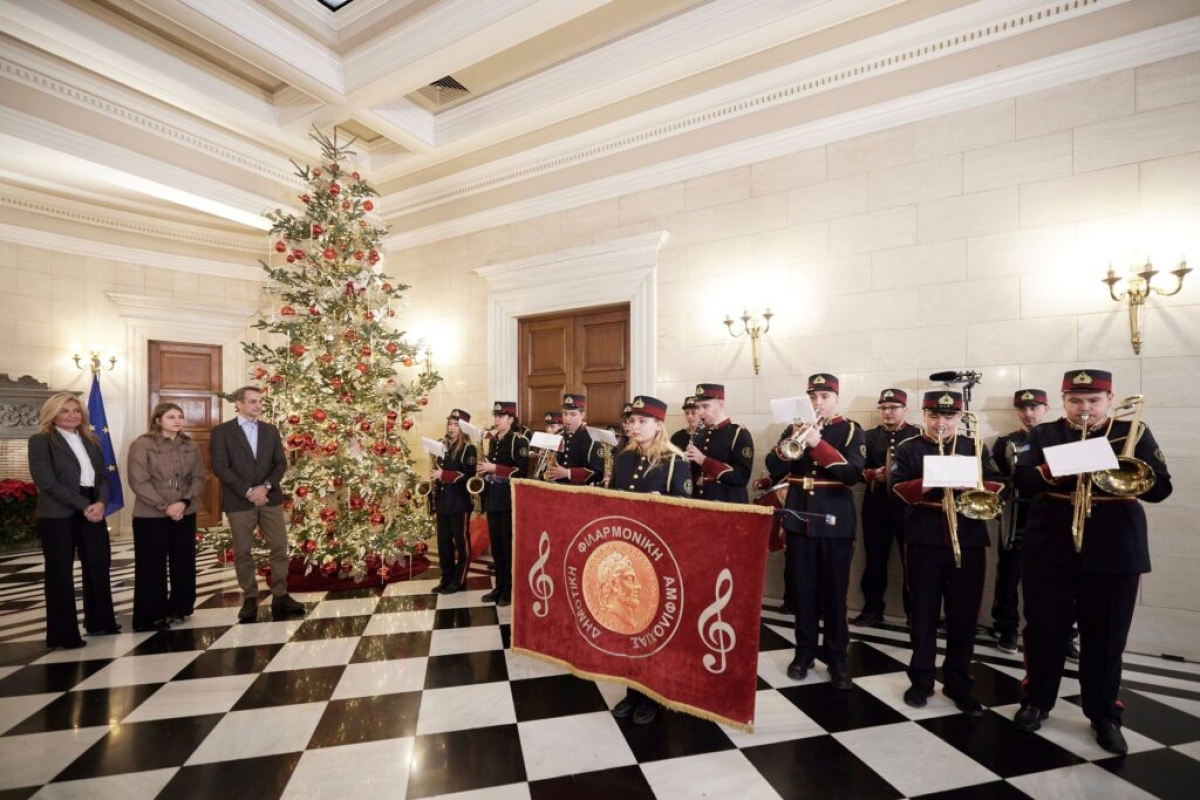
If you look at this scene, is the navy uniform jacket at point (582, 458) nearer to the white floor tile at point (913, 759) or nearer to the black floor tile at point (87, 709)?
the white floor tile at point (913, 759)

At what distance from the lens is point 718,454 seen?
4035mm

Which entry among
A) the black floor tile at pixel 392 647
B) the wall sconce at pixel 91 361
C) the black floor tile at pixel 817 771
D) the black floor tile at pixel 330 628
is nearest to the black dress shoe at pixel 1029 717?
the black floor tile at pixel 817 771

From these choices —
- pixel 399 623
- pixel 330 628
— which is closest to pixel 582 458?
pixel 399 623

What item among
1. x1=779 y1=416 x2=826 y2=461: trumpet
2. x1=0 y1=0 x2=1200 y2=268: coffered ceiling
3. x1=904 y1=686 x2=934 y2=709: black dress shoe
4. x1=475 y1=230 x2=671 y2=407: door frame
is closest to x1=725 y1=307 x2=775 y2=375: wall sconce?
x1=475 y1=230 x2=671 y2=407: door frame

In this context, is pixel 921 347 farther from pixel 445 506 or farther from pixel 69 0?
pixel 69 0

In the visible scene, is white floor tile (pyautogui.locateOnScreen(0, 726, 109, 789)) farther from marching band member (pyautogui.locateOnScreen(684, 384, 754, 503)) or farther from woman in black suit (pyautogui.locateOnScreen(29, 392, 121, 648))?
marching band member (pyautogui.locateOnScreen(684, 384, 754, 503))

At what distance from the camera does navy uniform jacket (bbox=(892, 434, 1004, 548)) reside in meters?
2.83

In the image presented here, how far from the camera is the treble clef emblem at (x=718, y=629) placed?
2359 mm

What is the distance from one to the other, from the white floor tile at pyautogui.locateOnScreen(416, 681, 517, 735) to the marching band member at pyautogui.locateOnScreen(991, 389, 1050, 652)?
339 centimetres

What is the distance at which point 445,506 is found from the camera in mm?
4934

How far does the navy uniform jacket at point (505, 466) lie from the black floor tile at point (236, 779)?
7.98 ft

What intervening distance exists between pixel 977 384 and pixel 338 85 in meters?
6.06

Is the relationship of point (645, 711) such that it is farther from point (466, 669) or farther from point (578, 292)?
point (578, 292)

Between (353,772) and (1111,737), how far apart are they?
3.40 m
